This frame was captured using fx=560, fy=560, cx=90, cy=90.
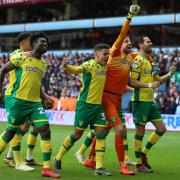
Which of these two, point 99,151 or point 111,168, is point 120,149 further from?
point 111,168

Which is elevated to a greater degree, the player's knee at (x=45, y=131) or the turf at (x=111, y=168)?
the player's knee at (x=45, y=131)

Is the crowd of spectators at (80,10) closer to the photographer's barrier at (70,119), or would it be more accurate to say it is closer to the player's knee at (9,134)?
the photographer's barrier at (70,119)

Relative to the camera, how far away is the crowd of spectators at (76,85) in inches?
938

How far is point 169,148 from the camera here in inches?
569

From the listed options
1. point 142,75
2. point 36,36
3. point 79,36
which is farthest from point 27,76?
point 79,36

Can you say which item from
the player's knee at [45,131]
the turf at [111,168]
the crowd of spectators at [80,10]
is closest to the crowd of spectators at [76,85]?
the crowd of spectators at [80,10]

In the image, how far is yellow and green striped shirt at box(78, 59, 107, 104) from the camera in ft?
31.7

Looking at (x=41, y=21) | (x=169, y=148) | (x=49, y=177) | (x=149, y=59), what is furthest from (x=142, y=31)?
(x=49, y=177)

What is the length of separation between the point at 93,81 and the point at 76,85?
18.1m

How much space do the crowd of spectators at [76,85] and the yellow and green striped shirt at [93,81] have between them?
42.3 feet

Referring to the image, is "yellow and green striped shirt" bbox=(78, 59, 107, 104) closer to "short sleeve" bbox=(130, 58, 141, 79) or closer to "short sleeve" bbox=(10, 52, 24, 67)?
"short sleeve" bbox=(130, 58, 141, 79)

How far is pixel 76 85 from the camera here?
27.7 metres

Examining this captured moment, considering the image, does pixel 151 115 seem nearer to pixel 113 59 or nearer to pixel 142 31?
pixel 113 59

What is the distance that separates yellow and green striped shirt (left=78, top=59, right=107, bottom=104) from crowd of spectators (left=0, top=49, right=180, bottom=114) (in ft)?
42.3
